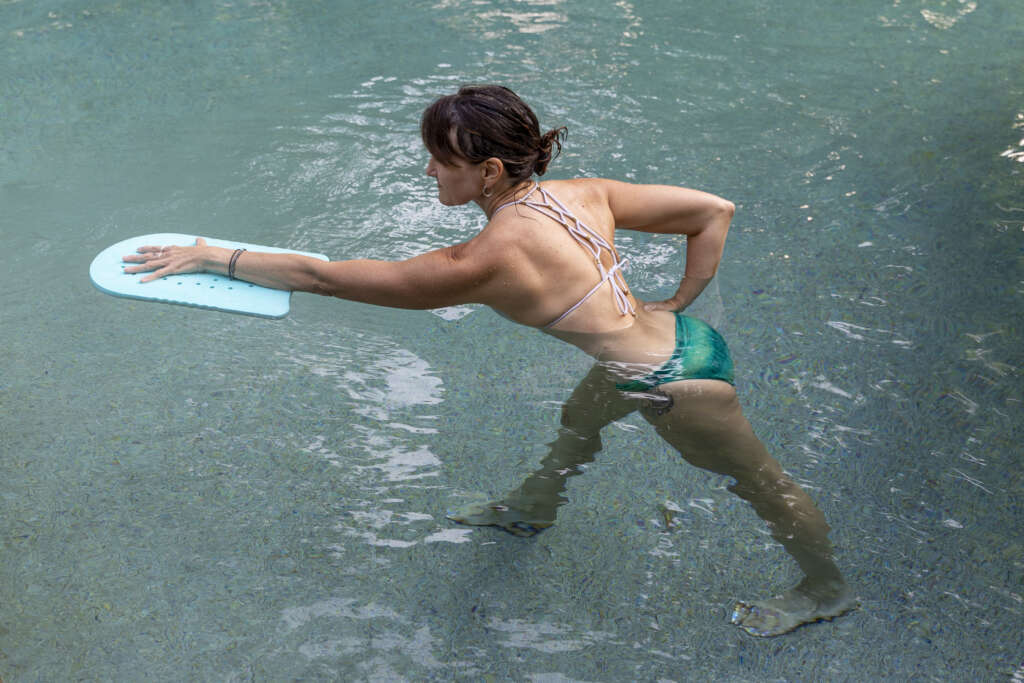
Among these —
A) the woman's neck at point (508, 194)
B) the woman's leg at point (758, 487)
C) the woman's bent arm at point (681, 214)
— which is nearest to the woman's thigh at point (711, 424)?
the woman's leg at point (758, 487)

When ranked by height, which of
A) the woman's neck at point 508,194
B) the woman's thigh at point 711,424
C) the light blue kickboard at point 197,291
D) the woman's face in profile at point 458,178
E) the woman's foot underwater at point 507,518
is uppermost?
the woman's face in profile at point 458,178

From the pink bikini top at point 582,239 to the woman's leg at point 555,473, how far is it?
0.92 ft

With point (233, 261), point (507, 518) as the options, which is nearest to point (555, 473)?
point (507, 518)

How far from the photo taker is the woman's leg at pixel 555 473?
8.18ft

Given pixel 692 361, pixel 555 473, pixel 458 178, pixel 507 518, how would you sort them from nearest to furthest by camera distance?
pixel 458 178, pixel 692 361, pixel 507 518, pixel 555 473

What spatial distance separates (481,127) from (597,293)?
55cm

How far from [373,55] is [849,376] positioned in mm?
4116

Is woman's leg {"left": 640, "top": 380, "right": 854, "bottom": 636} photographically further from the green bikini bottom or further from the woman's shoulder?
the woman's shoulder

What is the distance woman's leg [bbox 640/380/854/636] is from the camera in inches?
89.6

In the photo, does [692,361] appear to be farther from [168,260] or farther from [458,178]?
[168,260]

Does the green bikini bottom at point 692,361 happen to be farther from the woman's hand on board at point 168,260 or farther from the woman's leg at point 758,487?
the woman's hand on board at point 168,260

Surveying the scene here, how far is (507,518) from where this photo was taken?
2.66 meters

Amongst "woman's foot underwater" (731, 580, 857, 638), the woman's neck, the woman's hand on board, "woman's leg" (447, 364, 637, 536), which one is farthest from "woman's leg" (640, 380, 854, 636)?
the woman's hand on board

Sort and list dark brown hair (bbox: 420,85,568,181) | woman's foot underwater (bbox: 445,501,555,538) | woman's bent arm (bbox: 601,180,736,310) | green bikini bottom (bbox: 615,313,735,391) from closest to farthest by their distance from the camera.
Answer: dark brown hair (bbox: 420,85,568,181) → green bikini bottom (bbox: 615,313,735,391) → woman's bent arm (bbox: 601,180,736,310) → woman's foot underwater (bbox: 445,501,555,538)
